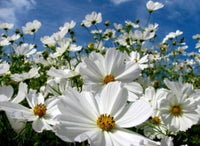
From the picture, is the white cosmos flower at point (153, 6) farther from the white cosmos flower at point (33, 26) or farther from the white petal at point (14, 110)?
the white petal at point (14, 110)

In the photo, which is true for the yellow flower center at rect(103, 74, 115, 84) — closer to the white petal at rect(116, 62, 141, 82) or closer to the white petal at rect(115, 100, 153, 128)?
the white petal at rect(116, 62, 141, 82)

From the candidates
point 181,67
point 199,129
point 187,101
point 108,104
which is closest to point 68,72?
point 108,104

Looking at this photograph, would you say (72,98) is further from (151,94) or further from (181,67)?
(181,67)

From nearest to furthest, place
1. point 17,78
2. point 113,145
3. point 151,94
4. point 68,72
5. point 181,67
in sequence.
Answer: point 113,145
point 68,72
point 151,94
point 17,78
point 181,67

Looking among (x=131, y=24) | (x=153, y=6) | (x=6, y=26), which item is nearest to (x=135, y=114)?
(x=153, y=6)

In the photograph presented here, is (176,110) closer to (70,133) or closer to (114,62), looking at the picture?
(114,62)

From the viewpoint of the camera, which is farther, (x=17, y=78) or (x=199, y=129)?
(x=199, y=129)
